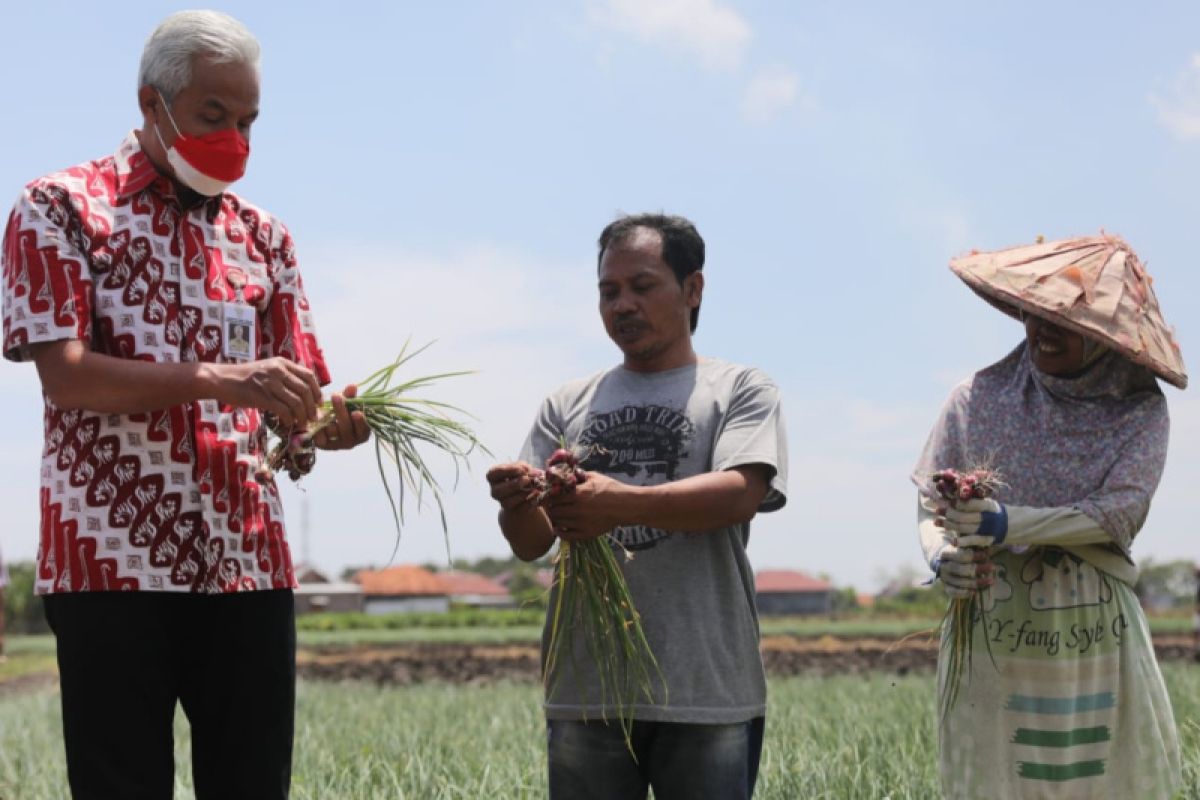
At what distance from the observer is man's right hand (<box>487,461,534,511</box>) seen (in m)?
2.45

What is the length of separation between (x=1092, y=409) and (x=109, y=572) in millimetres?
2111

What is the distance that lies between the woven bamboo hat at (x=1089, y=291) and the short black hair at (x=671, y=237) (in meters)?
0.68

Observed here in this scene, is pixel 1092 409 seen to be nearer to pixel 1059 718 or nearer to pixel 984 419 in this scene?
pixel 984 419

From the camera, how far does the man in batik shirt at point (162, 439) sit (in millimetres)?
2217

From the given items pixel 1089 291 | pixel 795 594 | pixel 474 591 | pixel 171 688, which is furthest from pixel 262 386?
pixel 474 591

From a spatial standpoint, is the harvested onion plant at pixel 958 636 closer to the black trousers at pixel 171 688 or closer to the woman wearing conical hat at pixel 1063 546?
the woman wearing conical hat at pixel 1063 546

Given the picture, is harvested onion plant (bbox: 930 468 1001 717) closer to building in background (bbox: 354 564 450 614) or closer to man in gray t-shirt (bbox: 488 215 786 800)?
man in gray t-shirt (bbox: 488 215 786 800)

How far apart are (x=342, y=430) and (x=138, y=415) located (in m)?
0.38

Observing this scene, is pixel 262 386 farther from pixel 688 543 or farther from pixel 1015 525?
pixel 1015 525

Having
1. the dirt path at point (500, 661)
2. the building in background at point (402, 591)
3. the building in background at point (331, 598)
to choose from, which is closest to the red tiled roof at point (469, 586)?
the building in background at point (402, 591)

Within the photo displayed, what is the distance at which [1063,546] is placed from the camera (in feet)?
9.55

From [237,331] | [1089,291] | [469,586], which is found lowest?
[469,586]

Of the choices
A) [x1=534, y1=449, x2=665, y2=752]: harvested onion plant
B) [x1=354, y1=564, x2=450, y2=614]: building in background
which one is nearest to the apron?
[x1=534, y1=449, x2=665, y2=752]: harvested onion plant

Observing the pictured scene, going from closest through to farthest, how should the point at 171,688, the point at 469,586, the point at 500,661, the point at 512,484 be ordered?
1. the point at 171,688
2. the point at 512,484
3. the point at 500,661
4. the point at 469,586
